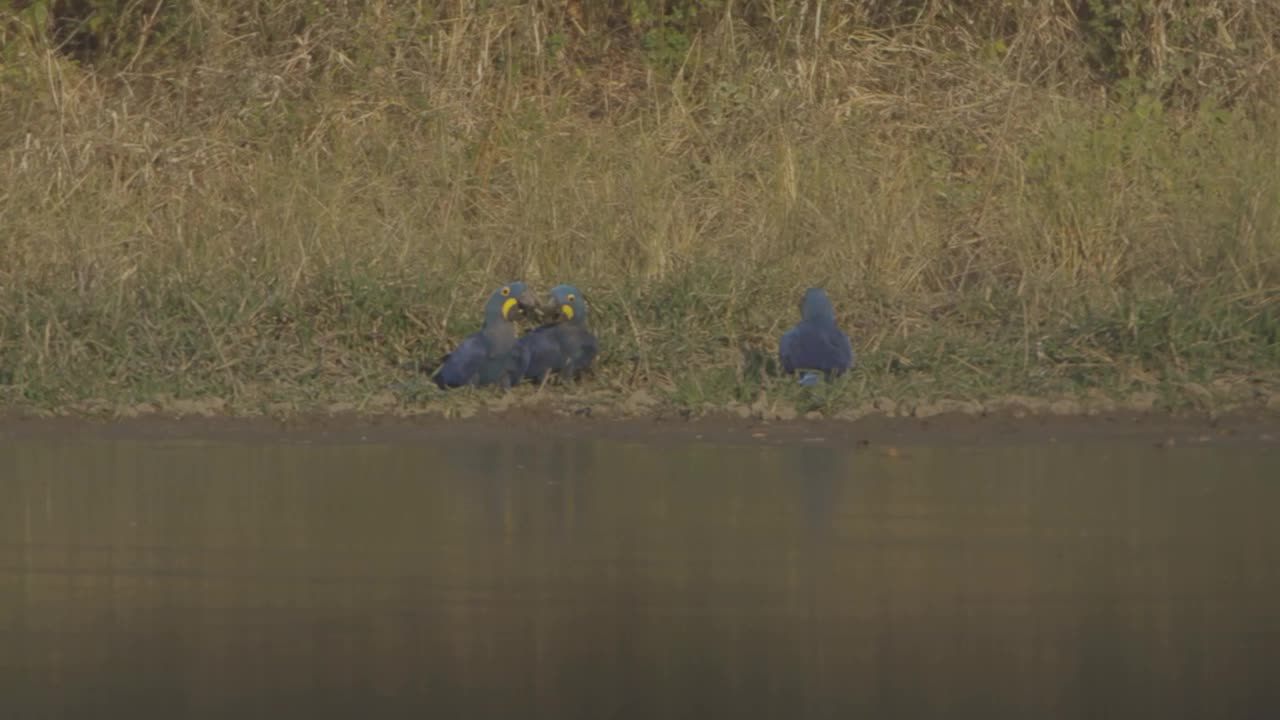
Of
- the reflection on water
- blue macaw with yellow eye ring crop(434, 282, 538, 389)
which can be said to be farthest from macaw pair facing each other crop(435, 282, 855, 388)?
the reflection on water

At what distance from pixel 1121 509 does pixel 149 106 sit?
7624 mm

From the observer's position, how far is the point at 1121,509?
6531mm

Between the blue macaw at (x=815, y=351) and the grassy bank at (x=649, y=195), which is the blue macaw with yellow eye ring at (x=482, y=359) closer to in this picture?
the grassy bank at (x=649, y=195)

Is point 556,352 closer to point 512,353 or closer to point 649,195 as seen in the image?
point 512,353

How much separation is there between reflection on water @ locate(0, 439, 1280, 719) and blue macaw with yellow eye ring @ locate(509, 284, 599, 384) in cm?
88

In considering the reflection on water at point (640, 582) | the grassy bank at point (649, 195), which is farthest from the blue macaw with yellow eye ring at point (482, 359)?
the reflection on water at point (640, 582)

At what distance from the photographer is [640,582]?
5.58 metres

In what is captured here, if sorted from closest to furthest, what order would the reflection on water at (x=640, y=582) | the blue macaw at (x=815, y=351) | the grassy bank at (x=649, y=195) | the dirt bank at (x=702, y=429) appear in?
the reflection on water at (x=640, y=582) → the dirt bank at (x=702, y=429) → the blue macaw at (x=815, y=351) → the grassy bank at (x=649, y=195)

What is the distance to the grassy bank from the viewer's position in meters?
8.84

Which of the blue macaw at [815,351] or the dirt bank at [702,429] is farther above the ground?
the blue macaw at [815,351]

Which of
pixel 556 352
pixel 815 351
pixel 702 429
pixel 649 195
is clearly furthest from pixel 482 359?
pixel 649 195

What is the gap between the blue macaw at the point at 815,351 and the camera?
841cm

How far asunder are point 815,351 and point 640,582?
298 cm

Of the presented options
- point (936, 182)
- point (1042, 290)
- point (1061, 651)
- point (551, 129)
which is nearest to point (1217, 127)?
point (936, 182)
